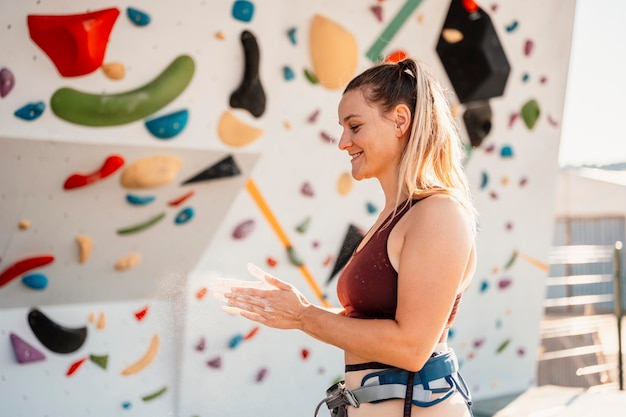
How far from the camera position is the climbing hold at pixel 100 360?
3.21 meters

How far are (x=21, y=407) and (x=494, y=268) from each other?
9.34 feet

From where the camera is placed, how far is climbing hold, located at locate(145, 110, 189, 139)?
316 centimetres

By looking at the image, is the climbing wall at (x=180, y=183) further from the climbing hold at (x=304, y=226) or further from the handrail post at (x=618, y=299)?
the handrail post at (x=618, y=299)

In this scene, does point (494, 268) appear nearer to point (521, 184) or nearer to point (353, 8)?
point (521, 184)

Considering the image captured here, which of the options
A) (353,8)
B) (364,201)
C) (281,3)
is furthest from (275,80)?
(364,201)

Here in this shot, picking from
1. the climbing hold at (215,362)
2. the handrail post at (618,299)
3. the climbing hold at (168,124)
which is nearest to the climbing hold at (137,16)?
the climbing hold at (168,124)

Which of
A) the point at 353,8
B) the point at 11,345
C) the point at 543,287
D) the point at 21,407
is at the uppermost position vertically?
the point at 353,8

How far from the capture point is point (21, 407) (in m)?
3.04

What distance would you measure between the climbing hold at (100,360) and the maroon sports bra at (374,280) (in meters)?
1.94

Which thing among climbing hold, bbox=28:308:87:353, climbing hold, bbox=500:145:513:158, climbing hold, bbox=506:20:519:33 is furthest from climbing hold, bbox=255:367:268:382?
climbing hold, bbox=506:20:519:33

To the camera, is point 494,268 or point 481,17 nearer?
point 481,17

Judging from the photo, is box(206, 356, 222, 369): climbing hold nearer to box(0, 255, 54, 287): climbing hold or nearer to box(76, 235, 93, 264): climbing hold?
box(76, 235, 93, 264): climbing hold

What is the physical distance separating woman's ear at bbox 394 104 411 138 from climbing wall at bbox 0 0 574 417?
0.93m

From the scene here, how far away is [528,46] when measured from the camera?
4.76 m
